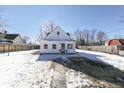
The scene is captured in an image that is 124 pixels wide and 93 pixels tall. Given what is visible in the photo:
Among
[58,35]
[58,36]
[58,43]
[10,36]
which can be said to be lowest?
[58,43]

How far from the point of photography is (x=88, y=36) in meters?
41.2

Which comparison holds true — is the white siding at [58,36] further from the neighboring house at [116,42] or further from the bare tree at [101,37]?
the bare tree at [101,37]

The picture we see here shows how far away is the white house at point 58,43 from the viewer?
64.0ft

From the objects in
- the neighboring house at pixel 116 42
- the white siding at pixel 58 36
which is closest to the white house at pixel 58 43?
the white siding at pixel 58 36

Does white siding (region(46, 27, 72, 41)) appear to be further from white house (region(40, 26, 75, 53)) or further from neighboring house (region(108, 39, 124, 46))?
neighboring house (region(108, 39, 124, 46))

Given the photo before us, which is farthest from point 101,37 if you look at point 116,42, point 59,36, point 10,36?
point 59,36

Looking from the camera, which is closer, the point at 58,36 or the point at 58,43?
the point at 58,43

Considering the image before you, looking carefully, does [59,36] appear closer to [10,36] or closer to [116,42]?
[10,36]

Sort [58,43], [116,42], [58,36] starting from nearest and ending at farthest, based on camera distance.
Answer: [58,43]
[58,36]
[116,42]

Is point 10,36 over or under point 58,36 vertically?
over

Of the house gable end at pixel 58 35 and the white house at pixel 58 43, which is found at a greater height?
the house gable end at pixel 58 35

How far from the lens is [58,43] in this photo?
1973cm
